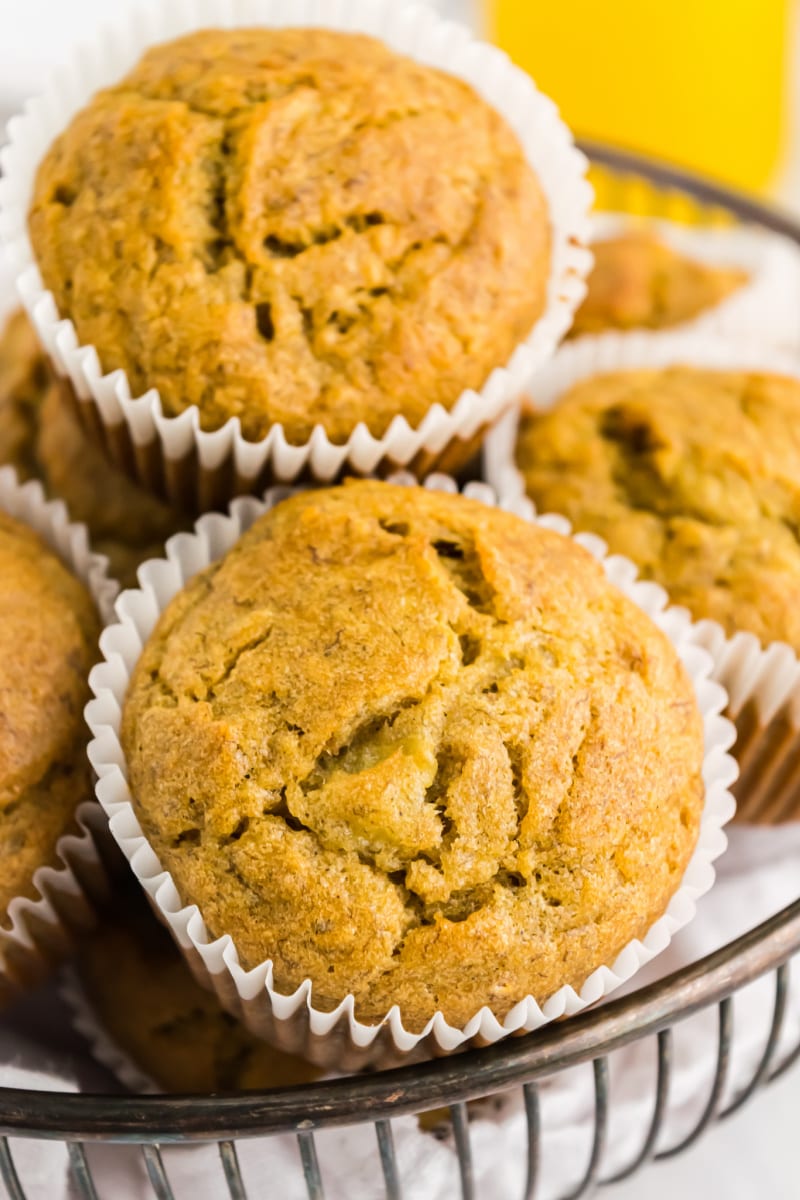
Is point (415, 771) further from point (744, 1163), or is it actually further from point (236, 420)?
point (744, 1163)

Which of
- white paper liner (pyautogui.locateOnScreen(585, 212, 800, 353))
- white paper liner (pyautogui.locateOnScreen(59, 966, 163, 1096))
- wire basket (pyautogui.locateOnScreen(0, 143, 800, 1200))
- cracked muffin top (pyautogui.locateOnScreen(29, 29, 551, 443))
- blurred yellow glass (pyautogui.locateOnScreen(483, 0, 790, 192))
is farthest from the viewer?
blurred yellow glass (pyautogui.locateOnScreen(483, 0, 790, 192))

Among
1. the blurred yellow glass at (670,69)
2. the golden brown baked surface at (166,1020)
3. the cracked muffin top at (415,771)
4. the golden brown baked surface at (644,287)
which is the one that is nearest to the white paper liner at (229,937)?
the cracked muffin top at (415,771)

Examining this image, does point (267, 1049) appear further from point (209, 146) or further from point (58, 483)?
point (209, 146)

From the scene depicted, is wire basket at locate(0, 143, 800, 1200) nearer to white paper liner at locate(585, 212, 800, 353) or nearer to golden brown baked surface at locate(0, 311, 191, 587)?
golden brown baked surface at locate(0, 311, 191, 587)

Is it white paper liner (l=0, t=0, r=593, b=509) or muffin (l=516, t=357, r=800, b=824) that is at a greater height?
white paper liner (l=0, t=0, r=593, b=509)

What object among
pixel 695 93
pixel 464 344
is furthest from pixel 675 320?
pixel 695 93

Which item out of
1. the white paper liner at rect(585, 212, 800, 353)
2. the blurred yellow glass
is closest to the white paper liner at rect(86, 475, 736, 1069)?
the white paper liner at rect(585, 212, 800, 353)

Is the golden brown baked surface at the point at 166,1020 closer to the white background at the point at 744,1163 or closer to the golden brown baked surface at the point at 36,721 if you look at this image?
the golden brown baked surface at the point at 36,721

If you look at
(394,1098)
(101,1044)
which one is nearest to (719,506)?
(394,1098)
